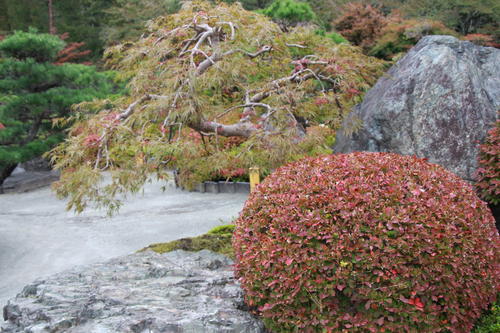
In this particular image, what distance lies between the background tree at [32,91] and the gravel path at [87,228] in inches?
48.7

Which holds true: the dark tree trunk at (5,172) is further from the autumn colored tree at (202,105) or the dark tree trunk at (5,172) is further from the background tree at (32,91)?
the autumn colored tree at (202,105)

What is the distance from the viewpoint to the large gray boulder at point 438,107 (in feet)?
13.4

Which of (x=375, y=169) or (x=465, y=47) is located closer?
(x=375, y=169)

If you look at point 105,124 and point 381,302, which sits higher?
point 105,124

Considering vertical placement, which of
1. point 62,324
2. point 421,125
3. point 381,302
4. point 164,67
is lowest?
point 62,324

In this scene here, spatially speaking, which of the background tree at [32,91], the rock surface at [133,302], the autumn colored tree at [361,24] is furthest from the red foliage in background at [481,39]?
the rock surface at [133,302]

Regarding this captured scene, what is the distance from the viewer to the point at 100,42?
18781 mm

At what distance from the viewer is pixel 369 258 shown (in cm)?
216

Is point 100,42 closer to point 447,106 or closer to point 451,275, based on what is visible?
point 447,106

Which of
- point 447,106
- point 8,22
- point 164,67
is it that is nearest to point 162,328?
point 164,67

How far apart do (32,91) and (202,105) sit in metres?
7.51

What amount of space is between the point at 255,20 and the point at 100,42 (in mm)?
15868

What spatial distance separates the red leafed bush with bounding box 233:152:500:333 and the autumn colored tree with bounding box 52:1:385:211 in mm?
1513

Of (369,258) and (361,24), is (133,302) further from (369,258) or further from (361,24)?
(361,24)
